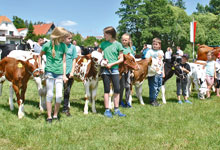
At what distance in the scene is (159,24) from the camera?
48594mm

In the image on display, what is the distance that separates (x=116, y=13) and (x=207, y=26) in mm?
20138

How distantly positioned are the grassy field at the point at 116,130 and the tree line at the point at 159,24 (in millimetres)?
40124

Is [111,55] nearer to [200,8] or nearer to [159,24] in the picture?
[159,24]

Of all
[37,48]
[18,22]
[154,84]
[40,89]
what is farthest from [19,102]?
[18,22]

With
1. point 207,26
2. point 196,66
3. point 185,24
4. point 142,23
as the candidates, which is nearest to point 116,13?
point 142,23

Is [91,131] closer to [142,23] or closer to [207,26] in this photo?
[142,23]

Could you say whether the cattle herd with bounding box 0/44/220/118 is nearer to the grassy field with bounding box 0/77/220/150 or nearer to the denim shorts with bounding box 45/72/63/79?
the denim shorts with bounding box 45/72/63/79

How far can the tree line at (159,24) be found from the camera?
4647 cm

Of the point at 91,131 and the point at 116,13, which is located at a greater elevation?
the point at 116,13

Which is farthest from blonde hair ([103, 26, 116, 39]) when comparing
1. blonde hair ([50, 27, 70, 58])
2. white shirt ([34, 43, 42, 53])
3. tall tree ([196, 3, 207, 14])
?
tall tree ([196, 3, 207, 14])

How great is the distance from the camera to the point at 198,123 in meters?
5.62

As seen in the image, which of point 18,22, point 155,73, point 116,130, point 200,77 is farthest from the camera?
point 18,22

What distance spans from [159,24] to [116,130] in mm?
46275

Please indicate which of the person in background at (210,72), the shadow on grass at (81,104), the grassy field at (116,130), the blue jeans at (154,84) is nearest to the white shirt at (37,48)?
the shadow on grass at (81,104)
